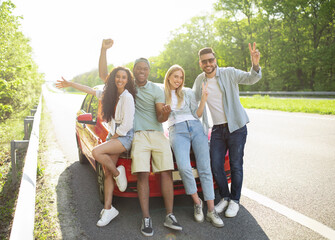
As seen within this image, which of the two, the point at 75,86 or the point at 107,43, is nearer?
the point at 75,86

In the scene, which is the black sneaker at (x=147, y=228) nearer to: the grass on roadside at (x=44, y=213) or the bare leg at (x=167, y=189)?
the bare leg at (x=167, y=189)

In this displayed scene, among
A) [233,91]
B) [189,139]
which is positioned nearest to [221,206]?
[189,139]

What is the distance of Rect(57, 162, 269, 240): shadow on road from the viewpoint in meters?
2.94

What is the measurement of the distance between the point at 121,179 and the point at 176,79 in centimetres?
130

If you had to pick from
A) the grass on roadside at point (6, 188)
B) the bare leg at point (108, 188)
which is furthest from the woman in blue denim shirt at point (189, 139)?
the grass on roadside at point (6, 188)

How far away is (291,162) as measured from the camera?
17.2 ft

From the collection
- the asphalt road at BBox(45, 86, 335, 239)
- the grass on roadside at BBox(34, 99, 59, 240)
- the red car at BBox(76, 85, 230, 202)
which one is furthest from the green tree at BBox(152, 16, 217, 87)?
the grass on roadside at BBox(34, 99, 59, 240)

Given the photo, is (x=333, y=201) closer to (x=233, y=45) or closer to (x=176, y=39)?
(x=233, y=45)

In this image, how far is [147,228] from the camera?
2.99 metres

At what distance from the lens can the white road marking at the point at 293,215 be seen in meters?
2.87

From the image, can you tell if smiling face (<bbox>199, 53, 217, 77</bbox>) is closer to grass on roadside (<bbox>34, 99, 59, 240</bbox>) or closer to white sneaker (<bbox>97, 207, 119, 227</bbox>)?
white sneaker (<bbox>97, 207, 119, 227</bbox>)

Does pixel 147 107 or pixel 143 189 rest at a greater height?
pixel 147 107

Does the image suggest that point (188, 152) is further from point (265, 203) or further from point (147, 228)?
point (265, 203)

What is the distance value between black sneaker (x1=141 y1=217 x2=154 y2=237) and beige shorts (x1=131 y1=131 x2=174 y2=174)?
20.5 inches
